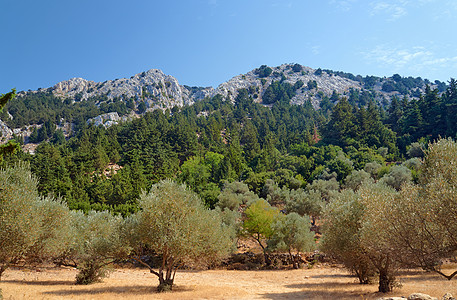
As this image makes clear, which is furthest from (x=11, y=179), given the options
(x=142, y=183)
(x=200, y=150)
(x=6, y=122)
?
(x=6, y=122)

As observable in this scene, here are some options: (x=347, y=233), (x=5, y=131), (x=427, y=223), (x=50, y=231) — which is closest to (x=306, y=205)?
(x=347, y=233)

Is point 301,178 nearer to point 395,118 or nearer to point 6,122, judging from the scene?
point 395,118

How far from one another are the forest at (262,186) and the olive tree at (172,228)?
14 cm

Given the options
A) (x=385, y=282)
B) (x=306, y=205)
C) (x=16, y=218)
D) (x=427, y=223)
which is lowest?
(x=385, y=282)

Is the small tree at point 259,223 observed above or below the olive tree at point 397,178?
below

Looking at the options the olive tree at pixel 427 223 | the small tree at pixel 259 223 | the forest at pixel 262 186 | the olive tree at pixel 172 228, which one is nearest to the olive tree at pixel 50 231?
the forest at pixel 262 186

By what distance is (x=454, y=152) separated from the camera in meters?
21.5

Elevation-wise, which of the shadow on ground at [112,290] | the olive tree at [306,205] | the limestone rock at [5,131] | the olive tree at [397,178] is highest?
the limestone rock at [5,131]

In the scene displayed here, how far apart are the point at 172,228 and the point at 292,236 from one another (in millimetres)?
31187

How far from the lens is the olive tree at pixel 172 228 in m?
25.1

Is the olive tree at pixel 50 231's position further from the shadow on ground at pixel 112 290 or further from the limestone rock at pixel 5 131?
the limestone rock at pixel 5 131

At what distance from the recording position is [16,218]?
21062 millimetres

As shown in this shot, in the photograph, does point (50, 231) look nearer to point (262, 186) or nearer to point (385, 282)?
point (385, 282)

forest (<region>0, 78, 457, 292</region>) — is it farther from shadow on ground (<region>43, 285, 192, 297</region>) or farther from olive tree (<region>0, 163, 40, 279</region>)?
shadow on ground (<region>43, 285, 192, 297</region>)
